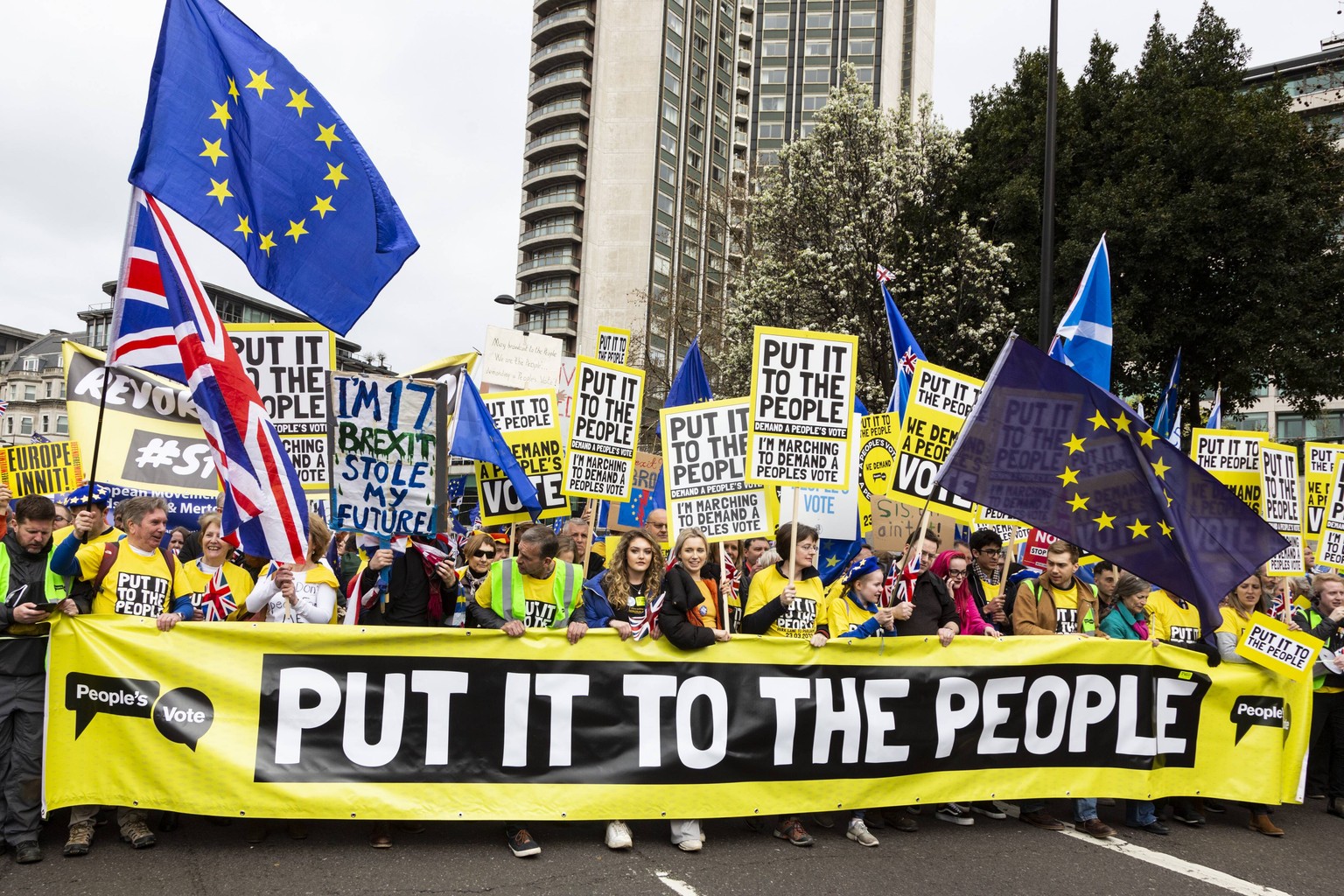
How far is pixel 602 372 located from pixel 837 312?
13080 millimetres

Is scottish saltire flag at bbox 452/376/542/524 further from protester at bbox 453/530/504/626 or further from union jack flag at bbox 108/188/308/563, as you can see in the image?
union jack flag at bbox 108/188/308/563

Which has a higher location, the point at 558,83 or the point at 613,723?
the point at 558,83

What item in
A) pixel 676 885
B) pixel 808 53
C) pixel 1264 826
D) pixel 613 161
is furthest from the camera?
pixel 808 53

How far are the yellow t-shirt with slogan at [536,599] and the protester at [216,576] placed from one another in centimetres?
149

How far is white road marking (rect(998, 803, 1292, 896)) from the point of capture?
5406 millimetres

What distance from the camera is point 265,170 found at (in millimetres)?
6129

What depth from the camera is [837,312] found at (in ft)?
71.9

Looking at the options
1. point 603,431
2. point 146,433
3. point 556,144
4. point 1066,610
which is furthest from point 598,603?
point 556,144

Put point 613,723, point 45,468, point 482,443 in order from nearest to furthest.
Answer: point 613,723 < point 482,443 < point 45,468

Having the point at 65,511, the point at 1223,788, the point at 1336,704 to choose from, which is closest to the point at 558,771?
the point at 1223,788

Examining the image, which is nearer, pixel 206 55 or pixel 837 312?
pixel 206 55

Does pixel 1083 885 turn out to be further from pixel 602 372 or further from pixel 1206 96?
pixel 1206 96

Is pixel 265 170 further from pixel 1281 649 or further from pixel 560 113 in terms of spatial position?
pixel 560 113

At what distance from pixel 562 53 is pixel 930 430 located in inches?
2781
